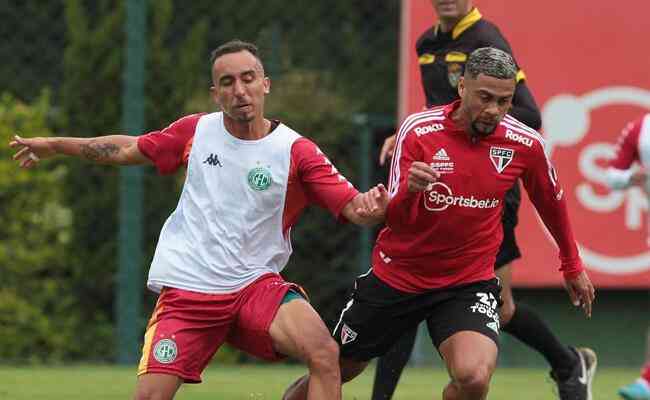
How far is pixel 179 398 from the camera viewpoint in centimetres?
776

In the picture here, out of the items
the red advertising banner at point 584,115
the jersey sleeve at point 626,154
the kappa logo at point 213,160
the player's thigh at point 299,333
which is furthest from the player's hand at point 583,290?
the red advertising banner at point 584,115

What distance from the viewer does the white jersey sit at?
5.93 m

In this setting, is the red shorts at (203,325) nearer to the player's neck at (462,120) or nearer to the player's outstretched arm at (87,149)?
the player's outstretched arm at (87,149)

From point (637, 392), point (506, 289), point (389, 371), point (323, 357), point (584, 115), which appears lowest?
point (637, 392)

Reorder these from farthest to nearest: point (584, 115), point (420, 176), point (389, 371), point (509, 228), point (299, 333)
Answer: point (584, 115) → point (509, 228) → point (389, 371) → point (299, 333) → point (420, 176)

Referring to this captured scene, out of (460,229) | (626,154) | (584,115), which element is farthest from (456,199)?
(584,115)

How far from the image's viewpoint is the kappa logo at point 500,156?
5887 millimetres

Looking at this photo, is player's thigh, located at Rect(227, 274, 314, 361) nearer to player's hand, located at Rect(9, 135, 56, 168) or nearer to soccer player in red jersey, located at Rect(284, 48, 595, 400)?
soccer player in red jersey, located at Rect(284, 48, 595, 400)

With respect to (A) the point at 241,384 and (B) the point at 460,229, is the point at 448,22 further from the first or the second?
(A) the point at 241,384

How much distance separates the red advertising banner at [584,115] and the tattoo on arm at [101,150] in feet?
13.6

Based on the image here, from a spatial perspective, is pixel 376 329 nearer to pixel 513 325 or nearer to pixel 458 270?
pixel 458 270

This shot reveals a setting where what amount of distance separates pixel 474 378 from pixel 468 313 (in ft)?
1.14

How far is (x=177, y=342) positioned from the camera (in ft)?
19.3

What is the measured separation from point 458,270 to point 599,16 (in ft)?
15.3
